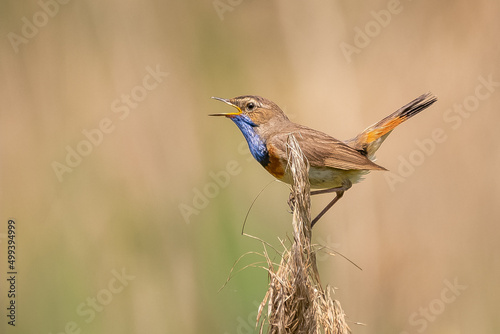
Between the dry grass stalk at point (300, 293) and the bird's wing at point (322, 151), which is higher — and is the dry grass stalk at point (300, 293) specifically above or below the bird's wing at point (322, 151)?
below

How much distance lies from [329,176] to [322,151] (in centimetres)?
16

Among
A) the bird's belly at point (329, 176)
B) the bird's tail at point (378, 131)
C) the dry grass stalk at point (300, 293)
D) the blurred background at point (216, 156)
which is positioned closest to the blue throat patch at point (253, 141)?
the bird's belly at point (329, 176)

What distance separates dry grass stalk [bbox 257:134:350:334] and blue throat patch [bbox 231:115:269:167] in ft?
5.20

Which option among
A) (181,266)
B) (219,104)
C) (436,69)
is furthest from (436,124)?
(181,266)

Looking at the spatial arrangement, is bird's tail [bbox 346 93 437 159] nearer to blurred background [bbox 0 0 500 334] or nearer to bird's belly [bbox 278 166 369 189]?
bird's belly [bbox 278 166 369 189]

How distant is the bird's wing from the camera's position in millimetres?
4391

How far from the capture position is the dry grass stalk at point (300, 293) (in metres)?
2.69

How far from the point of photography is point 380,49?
19.4 feet

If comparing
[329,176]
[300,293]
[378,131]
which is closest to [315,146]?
[329,176]

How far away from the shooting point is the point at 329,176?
4477 mm

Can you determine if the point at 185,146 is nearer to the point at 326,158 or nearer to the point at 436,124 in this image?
the point at 326,158

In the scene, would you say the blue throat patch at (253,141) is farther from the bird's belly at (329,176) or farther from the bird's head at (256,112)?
the bird's belly at (329,176)

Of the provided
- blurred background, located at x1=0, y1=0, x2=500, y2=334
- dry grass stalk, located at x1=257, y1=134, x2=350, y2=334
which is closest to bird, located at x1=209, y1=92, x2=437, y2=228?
blurred background, located at x1=0, y1=0, x2=500, y2=334

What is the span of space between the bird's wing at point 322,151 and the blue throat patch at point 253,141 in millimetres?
75
